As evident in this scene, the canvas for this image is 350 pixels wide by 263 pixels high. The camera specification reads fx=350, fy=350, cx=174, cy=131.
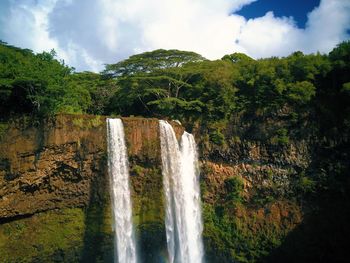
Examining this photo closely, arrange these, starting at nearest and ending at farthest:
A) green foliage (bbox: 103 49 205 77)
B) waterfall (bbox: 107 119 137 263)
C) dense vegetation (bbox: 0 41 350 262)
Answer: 1. waterfall (bbox: 107 119 137 263)
2. dense vegetation (bbox: 0 41 350 262)
3. green foliage (bbox: 103 49 205 77)

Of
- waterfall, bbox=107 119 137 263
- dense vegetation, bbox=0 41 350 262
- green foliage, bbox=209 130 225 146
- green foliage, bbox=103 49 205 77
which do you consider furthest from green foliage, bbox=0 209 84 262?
green foliage, bbox=103 49 205 77

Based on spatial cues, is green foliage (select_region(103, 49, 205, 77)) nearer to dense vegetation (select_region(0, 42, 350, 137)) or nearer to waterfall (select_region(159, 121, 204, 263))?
dense vegetation (select_region(0, 42, 350, 137))

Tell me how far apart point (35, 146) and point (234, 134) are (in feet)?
36.0

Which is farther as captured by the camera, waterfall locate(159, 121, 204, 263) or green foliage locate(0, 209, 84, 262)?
waterfall locate(159, 121, 204, 263)

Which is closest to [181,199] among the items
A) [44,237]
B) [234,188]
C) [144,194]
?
[144,194]

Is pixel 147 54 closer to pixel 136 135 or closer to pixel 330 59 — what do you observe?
pixel 136 135

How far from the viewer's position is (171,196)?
728 inches

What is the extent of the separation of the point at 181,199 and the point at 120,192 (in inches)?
140

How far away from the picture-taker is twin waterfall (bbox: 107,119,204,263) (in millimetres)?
16609

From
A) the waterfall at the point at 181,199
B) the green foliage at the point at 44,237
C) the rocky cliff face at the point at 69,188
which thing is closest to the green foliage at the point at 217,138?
the waterfall at the point at 181,199

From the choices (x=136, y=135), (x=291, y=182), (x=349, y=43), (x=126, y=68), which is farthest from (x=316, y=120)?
(x=126, y=68)

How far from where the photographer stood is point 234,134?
20.6 m

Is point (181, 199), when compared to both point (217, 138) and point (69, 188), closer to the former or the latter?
point (217, 138)

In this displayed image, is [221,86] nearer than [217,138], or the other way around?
[217,138]
